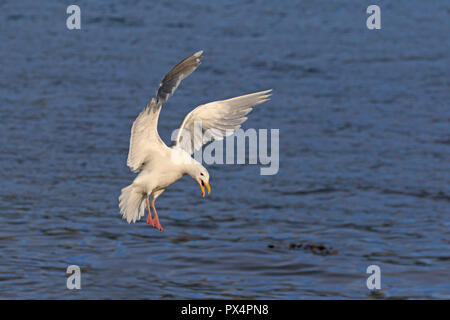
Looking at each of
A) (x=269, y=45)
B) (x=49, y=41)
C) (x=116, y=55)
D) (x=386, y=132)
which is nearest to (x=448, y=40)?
(x=269, y=45)

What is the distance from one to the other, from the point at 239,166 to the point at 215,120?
8329 mm

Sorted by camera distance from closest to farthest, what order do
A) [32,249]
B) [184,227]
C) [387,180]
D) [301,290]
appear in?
[301,290] < [32,249] < [184,227] < [387,180]

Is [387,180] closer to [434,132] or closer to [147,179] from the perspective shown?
[434,132]

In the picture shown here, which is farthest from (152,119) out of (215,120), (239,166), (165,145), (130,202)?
(239,166)

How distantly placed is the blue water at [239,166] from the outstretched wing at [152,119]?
3545mm

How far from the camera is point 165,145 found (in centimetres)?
1225

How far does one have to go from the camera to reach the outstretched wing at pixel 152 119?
11455mm

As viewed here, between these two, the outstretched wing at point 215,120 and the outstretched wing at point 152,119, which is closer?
the outstretched wing at point 152,119

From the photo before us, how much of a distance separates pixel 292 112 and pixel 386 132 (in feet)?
8.15

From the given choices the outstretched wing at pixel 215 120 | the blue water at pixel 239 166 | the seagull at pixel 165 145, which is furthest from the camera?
the blue water at pixel 239 166

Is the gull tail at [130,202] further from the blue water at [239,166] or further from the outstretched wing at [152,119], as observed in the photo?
the blue water at [239,166]

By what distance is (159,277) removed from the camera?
51.7 feet

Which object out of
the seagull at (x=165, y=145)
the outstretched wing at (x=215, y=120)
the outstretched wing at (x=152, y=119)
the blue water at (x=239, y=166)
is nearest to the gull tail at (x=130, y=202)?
the seagull at (x=165, y=145)

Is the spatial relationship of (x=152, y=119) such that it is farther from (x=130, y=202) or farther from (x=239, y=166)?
(x=239, y=166)
